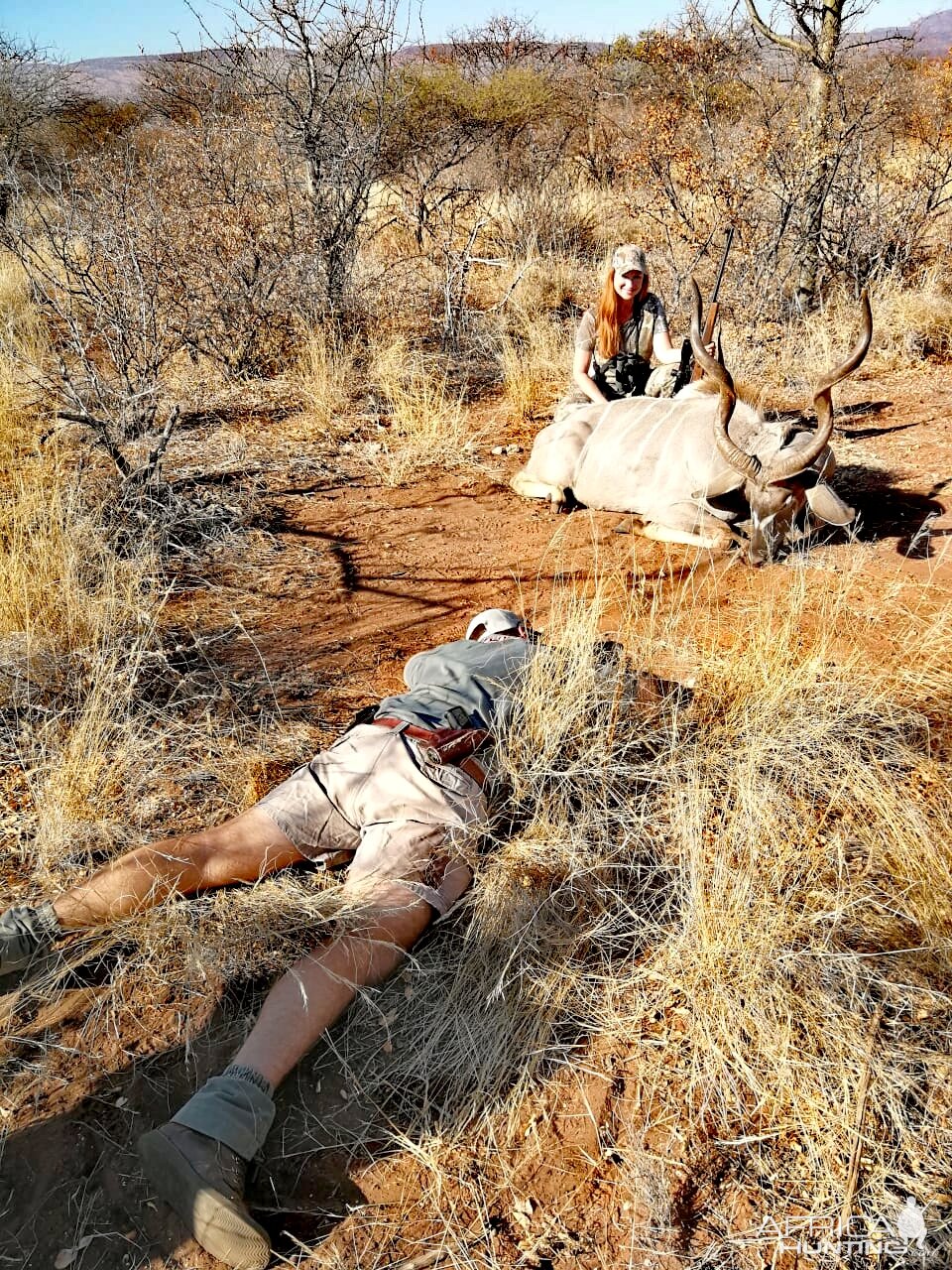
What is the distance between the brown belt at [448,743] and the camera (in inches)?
97.8

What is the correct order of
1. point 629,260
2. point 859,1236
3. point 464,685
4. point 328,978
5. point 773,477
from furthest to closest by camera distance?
1. point 629,260
2. point 773,477
3. point 464,685
4. point 328,978
5. point 859,1236

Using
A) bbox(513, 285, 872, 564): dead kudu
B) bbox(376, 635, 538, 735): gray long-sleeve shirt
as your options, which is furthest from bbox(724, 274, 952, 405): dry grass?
bbox(376, 635, 538, 735): gray long-sleeve shirt

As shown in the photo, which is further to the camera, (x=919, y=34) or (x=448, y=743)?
(x=919, y=34)

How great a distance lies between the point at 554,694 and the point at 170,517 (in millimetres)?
2632

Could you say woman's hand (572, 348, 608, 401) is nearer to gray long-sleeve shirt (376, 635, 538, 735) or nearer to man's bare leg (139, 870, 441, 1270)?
gray long-sleeve shirt (376, 635, 538, 735)

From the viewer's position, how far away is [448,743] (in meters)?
2.54

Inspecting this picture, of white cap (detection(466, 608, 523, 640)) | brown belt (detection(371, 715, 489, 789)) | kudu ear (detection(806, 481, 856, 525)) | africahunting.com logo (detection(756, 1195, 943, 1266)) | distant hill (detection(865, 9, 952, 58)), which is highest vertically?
distant hill (detection(865, 9, 952, 58))

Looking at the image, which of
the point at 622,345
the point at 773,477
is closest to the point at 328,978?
the point at 773,477

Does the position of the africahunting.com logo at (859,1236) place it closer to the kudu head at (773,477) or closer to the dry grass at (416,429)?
the kudu head at (773,477)

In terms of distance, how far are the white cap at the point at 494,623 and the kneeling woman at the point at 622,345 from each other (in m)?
2.98

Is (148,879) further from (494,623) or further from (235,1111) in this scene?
(494,623)

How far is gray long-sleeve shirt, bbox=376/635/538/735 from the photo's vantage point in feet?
8.63

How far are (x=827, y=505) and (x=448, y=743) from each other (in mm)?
2787

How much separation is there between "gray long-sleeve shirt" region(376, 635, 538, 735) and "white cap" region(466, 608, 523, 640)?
1.7 inches
